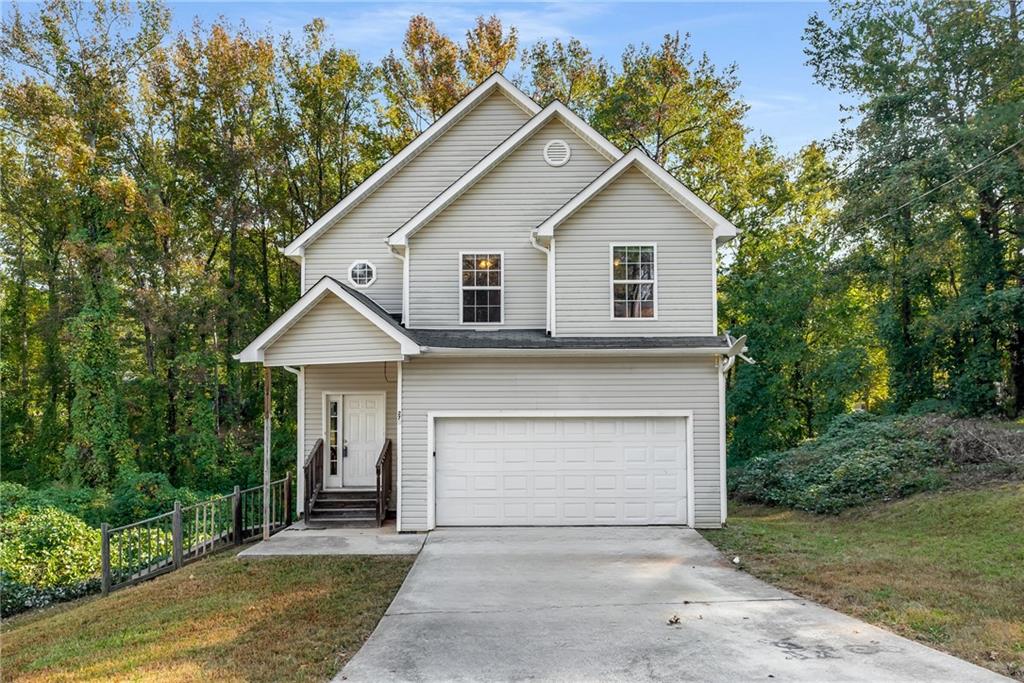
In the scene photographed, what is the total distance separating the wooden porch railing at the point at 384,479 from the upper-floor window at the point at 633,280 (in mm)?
5062

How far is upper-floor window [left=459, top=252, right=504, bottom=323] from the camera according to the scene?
12.7 metres

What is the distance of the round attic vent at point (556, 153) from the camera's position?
42.5ft

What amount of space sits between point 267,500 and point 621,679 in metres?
8.22

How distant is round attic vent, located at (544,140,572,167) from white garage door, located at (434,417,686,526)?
512 cm

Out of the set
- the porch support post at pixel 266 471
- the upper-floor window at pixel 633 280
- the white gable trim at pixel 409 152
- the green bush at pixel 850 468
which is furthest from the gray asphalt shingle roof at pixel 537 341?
the green bush at pixel 850 468

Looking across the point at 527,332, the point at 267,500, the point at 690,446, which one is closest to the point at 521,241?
the point at 527,332

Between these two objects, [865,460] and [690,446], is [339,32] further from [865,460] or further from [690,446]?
[865,460]

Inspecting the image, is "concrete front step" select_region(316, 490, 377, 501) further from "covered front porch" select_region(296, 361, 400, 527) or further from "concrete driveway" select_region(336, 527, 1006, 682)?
"concrete driveway" select_region(336, 527, 1006, 682)

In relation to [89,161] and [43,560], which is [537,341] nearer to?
[43,560]

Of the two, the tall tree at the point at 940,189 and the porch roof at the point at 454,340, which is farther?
the tall tree at the point at 940,189

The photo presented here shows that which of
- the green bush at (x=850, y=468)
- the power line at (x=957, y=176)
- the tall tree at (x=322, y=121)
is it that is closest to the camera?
the green bush at (x=850, y=468)

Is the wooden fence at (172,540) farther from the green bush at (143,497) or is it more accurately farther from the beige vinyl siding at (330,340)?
the beige vinyl siding at (330,340)

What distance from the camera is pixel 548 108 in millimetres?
12680

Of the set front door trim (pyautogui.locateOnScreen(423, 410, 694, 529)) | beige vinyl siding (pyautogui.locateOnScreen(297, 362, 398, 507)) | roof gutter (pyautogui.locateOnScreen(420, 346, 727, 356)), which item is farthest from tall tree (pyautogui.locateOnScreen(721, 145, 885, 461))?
beige vinyl siding (pyautogui.locateOnScreen(297, 362, 398, 507))
